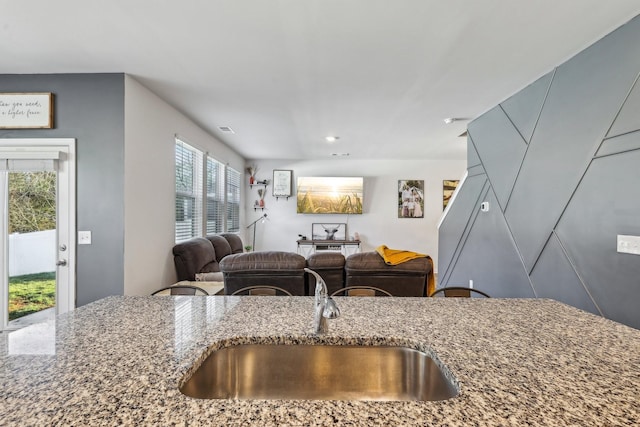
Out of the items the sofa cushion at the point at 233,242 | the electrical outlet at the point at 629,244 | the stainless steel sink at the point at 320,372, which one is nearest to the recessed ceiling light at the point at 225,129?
the sofa cushion at the point at 233,242

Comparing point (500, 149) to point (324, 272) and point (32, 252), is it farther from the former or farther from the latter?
point (32, 252)

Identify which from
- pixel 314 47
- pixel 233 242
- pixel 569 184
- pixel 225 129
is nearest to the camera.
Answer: pixel 314 47

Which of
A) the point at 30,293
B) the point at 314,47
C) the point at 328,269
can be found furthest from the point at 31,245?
the point at 314,47

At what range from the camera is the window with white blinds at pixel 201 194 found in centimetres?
389

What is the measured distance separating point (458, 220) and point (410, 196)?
261cm

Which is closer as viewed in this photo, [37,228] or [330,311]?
[330,311]

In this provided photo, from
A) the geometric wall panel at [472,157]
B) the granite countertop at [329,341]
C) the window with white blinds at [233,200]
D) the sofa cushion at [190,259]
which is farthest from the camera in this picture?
the window with white blinds at [233,200]

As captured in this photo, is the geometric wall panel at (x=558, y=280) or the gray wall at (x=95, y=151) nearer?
the geometric wall panel at (x=558, y=280)

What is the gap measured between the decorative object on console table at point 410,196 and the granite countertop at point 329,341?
17.7 feet

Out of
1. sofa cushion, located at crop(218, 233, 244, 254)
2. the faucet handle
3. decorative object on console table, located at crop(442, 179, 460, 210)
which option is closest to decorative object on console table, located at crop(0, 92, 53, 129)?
sofa cushion, located at crop(218, 233, 244, 254)

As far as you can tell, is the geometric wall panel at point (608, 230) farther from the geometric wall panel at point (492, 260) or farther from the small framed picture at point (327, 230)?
the small framed picture at point (327, 230)

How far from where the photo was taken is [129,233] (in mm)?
2709

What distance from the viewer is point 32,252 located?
2.69 m

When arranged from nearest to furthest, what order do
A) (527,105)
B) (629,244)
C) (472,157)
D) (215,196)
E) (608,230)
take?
(629,244)
(608,230)
(527,105)
(472,157)
(215,196)
